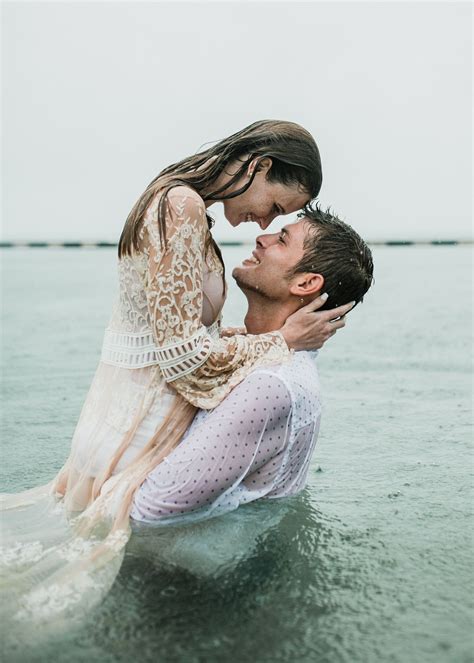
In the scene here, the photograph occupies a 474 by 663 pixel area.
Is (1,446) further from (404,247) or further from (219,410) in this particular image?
(404,247)

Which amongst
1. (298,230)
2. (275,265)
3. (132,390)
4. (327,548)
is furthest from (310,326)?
(327,548)

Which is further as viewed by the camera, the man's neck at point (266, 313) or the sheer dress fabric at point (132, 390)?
the man's neck at point (266, 313)

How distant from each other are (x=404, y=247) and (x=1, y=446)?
84.8ft

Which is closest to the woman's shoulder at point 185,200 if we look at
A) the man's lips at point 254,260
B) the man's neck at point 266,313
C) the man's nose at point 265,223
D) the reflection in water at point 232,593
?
the man's nose at point 265,223

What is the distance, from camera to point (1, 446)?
17.4ft

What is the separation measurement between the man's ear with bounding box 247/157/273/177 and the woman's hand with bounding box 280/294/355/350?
1.99 ft

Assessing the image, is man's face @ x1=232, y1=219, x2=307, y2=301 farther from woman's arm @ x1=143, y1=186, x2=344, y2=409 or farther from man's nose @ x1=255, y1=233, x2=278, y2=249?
woman's arm @ x1=143, y1=186, x2=344, y2=409

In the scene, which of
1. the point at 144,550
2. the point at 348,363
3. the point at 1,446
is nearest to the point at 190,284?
the point at 144,550

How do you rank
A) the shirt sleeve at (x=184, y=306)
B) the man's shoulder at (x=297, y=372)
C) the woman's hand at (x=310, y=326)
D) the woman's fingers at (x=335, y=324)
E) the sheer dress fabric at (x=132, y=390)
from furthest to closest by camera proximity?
the woman's fingers at (x=335, y=324)
the woman's hand at (x=310, y=326)
the man's shoulder at (x=297, y=372)
the shirt sleeve at (x=184, y=306)
the sheer dress fabric at (x=132, y=390)

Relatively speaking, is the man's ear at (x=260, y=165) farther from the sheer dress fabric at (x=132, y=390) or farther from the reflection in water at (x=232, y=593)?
the reflection in water at (x=232, y=593)

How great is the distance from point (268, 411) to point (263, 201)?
2.83 ft

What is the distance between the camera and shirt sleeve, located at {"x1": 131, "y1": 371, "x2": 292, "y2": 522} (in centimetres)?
346

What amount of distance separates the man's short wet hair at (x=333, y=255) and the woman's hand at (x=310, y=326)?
0.08 metres

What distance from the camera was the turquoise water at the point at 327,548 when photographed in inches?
110
